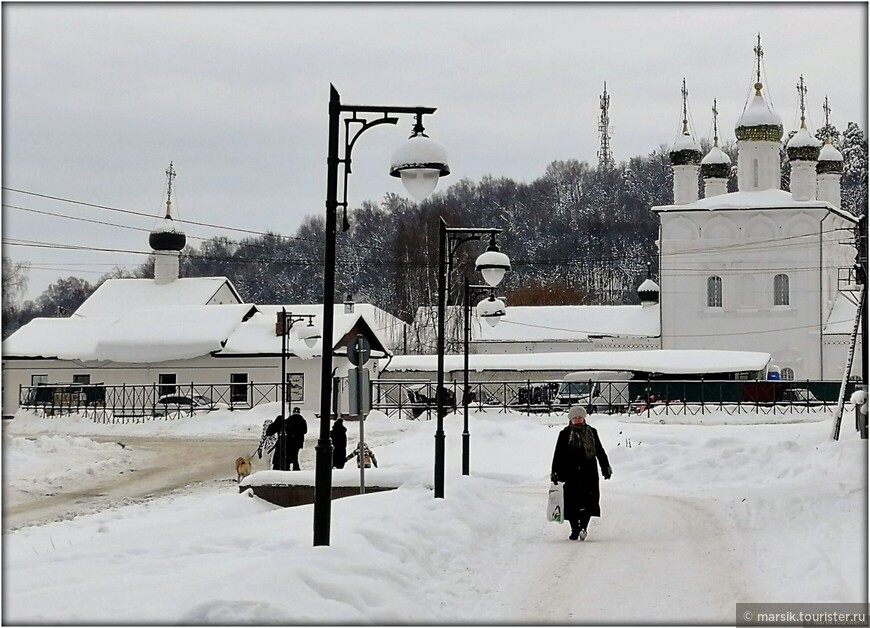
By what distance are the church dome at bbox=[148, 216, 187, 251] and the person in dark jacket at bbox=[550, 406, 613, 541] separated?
49.4 metres

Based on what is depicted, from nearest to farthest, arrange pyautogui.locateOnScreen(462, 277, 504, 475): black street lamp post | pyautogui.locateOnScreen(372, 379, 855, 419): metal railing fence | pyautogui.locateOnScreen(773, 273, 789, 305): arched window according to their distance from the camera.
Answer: pyautogui.locateOnScreen(462, 277, 504, 475): black street lamp post
pyautogui.locateOnScreen(372, 379, 855, 419): metal railing fence
pyautogui.locateOnScreen(773, 273, 789, 305): arched window

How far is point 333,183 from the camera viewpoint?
31.7 ft

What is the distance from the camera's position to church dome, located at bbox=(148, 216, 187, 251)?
5946 centimetres

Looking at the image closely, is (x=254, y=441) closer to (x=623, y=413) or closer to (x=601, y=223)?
(x=623, y=413)

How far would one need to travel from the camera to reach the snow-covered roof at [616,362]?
150ft

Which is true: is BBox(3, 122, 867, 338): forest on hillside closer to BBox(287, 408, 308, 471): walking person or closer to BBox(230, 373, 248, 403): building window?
BBox(230, 373, 248, 403): building window

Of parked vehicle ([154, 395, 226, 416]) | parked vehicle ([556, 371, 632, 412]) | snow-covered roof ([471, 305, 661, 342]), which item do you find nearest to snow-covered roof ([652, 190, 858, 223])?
snow-covered roof ([471, 305, 661, 342])

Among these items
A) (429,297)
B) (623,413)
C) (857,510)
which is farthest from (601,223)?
(857,510)

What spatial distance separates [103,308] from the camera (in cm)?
5756

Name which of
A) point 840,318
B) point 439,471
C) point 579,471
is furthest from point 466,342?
point 840,318

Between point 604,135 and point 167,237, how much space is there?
174 feet

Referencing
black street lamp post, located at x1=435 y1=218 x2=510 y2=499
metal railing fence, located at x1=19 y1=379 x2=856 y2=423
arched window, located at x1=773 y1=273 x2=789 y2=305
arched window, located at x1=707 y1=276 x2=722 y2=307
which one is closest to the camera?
black street lamp post, located at x1=435 y1=218 x2=510 y2=499

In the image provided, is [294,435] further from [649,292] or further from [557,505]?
[649,292]

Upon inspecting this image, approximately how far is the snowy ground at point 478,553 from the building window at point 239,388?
2485 cm
